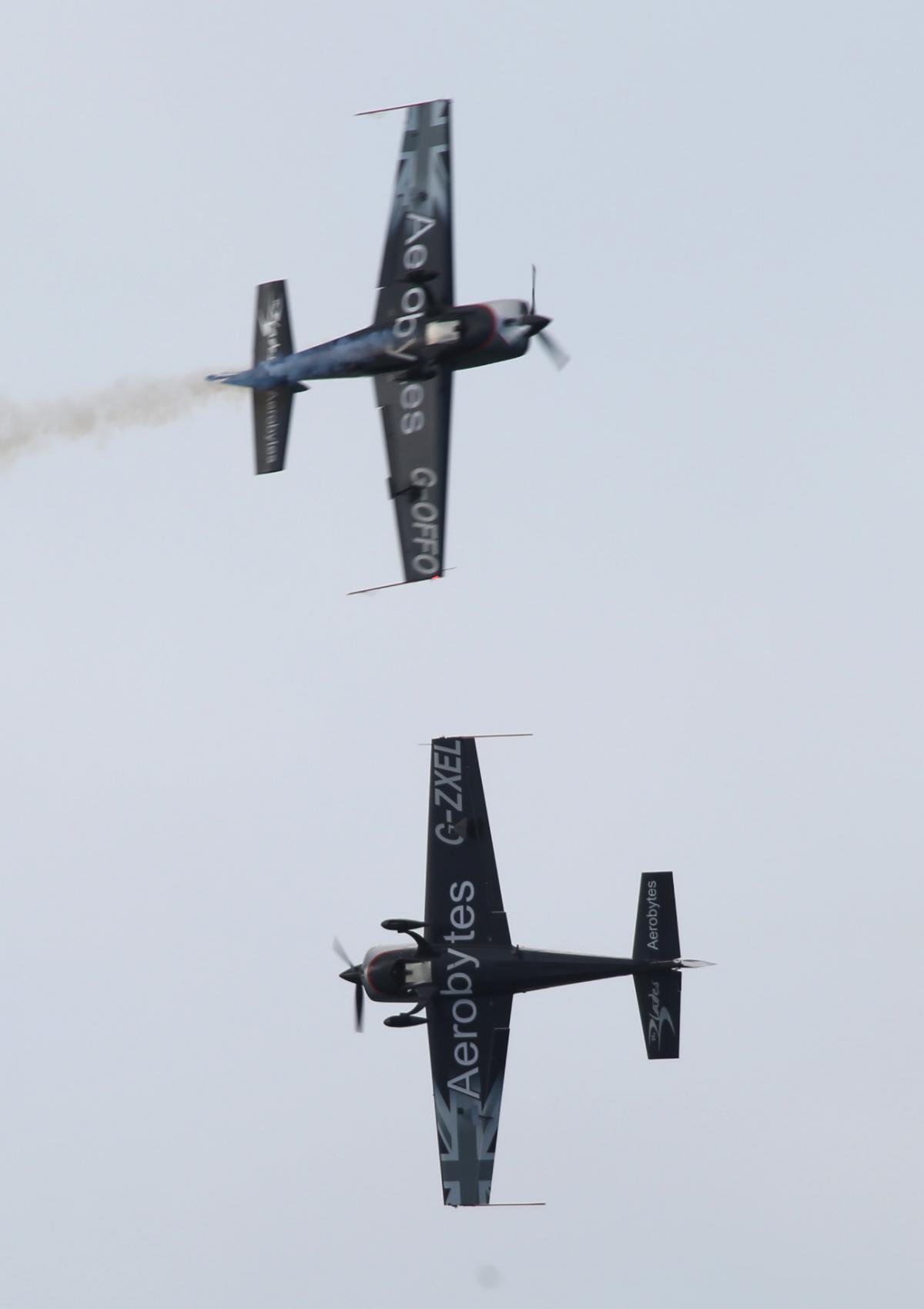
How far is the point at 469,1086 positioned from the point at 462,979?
2.29 meters

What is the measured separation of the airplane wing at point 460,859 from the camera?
147 feet

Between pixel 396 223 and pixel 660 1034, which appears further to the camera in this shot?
pixel 396 223

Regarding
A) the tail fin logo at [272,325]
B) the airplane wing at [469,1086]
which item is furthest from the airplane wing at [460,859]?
the tail fin logo at [272,325]

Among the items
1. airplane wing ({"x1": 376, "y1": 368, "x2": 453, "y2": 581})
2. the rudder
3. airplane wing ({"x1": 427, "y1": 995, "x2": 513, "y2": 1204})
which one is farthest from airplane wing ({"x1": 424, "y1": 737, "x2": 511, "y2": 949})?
airplane wing ({"x1": 376, "y1": 368, "x2": 453, "y2": 581})

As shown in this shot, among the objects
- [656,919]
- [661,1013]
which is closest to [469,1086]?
[661,1013]

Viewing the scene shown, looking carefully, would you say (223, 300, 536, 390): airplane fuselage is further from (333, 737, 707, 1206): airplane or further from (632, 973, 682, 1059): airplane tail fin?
(632, 973, 682, 1059): airplane tail fin

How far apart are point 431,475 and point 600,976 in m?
11.0

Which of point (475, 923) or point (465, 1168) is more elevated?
point (475, 923)

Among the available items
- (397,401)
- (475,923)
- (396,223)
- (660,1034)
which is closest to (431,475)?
(397,401)

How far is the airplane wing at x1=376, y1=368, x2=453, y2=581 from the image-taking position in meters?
45.1

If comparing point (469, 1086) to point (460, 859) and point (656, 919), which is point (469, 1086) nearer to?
point (460, 859)

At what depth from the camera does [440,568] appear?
45031 millimetres

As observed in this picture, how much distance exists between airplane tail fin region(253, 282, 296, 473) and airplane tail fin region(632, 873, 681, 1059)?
468 inches

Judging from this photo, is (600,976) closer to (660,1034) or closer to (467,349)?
(660,1034)
